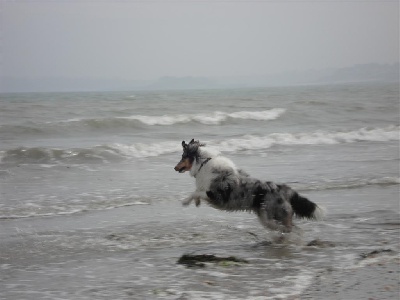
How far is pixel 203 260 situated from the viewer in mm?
6555

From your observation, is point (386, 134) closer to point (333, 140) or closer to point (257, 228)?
point (333, 140)

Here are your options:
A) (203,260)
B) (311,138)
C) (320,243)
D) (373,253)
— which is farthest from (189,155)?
(311,138)

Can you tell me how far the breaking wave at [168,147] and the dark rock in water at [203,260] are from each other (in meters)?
8.88

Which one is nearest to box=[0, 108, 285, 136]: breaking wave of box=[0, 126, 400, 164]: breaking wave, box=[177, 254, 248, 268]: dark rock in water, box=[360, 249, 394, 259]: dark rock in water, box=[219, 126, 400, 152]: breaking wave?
box=[0, 126, 400, 164]: breaking wave

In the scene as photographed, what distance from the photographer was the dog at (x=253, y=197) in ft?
24.4

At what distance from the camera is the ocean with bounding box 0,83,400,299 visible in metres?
5.80

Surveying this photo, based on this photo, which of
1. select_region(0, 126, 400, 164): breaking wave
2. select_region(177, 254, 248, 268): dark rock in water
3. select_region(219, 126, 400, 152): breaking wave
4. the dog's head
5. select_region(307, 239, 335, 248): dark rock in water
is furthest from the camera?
select_region(219, 126, 400, 152): breaking wave

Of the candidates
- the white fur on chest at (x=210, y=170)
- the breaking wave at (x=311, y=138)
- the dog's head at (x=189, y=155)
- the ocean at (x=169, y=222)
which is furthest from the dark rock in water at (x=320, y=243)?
the breaking wave at (x=311, y=138)

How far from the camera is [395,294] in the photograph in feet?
17.3

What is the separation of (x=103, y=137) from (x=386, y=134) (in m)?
10.1

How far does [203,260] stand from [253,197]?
1.25 meters

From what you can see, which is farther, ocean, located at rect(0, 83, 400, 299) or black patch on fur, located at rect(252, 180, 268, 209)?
black patch on fur, located at rect(252, 180, 268, 209)

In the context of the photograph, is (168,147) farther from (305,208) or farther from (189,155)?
(305,208)

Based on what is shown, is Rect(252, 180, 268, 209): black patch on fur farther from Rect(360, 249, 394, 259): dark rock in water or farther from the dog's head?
Rect(360, 249, 394, 259): dark rock in water
